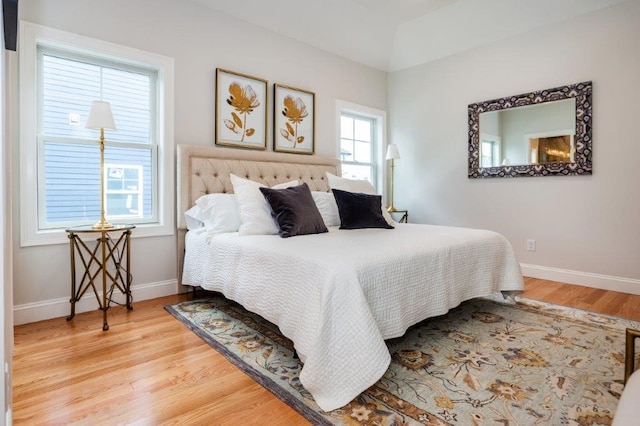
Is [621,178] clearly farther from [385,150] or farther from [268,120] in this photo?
[268,120]

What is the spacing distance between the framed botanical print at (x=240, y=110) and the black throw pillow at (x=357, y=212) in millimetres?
1147

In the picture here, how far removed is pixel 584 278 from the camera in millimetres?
3480

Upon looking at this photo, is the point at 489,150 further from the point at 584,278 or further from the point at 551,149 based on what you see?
the point at 584,278

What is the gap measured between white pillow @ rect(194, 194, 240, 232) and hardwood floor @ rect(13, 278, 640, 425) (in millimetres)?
761

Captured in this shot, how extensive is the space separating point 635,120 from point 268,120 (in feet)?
11.0

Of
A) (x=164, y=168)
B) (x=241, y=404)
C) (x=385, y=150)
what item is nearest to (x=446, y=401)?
(x=241, y=404)

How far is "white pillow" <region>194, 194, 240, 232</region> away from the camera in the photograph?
2.82 m

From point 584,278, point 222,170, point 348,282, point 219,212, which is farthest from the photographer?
point 584,278

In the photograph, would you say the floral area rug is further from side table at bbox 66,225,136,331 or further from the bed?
side table at bbox 66,225,136,331

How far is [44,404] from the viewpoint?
155 cm

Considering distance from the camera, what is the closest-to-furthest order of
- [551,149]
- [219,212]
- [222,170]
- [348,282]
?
1. [348,282]
2. [219,212]
3. [222,170]
4. [551,149]

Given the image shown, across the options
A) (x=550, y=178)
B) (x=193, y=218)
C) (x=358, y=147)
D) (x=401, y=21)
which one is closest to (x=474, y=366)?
(x=193, y=218)

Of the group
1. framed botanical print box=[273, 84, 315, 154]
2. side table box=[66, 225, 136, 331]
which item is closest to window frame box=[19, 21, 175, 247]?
side table box=[66, 225, 136, 331]

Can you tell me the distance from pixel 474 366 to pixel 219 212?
205cm
